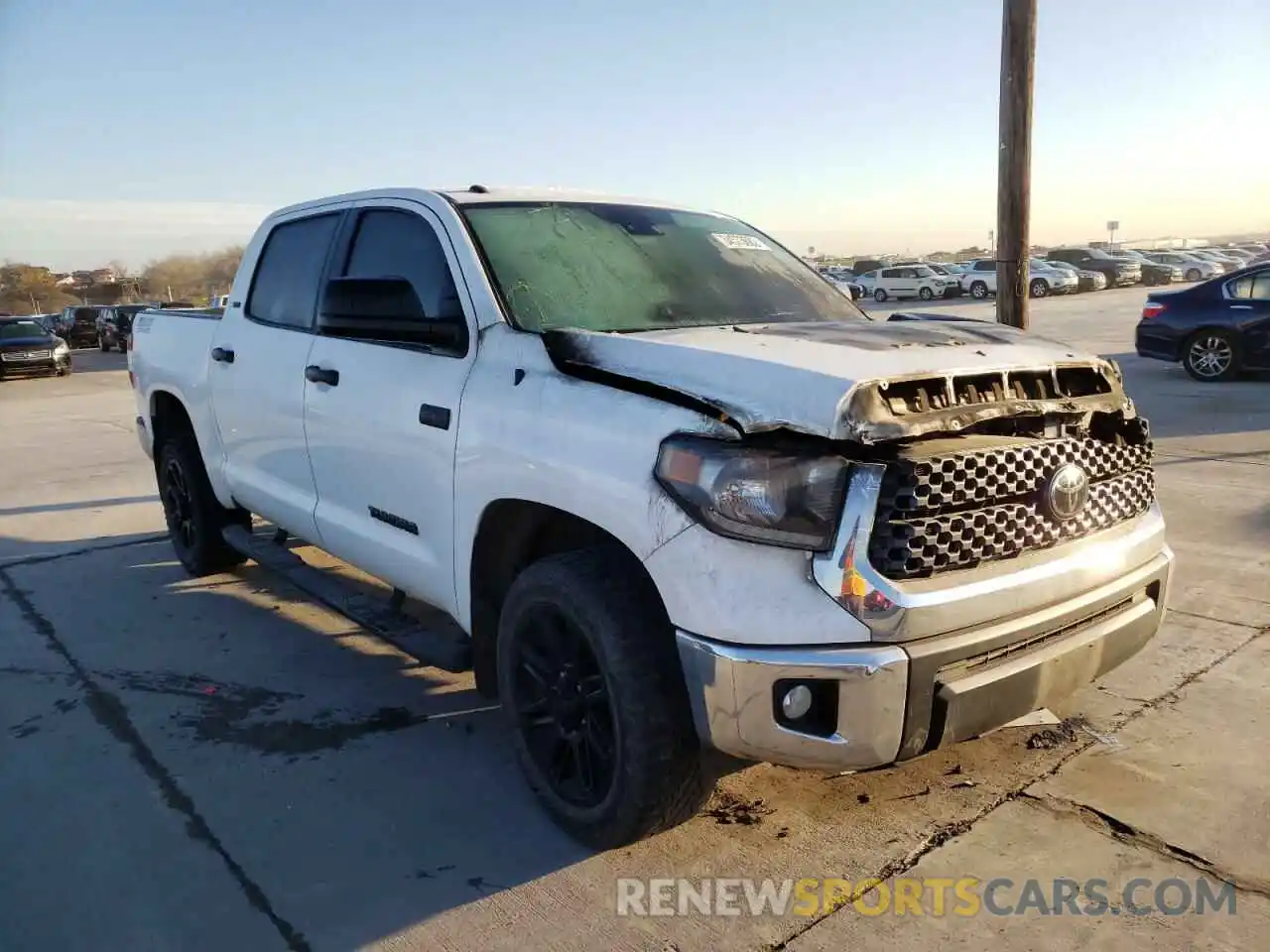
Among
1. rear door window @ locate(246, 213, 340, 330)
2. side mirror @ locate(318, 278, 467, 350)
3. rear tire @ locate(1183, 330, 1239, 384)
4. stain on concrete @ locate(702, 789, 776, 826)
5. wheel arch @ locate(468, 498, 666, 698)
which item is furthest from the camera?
rear tire @ locate(1183, 330, 1239, 384)

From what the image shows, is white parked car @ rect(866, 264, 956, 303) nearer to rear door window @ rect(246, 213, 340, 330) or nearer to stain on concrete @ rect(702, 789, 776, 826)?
rear door window @ rect(246, 213, 340, 330)

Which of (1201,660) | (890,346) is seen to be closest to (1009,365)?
(890,346)

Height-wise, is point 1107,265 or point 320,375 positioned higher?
point 1107,265

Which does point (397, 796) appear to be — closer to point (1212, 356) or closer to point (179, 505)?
point (179, 505)

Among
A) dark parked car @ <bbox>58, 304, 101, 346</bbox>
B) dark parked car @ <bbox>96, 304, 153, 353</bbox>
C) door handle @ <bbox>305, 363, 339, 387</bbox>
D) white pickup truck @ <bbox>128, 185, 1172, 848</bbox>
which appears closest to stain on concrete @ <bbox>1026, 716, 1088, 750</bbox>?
white pickup truck @ <bbox>128, 185, 1172, 848</bbox>

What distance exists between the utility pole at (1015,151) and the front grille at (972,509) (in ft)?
13.1

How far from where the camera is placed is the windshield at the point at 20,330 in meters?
26.3

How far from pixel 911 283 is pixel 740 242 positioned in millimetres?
40043

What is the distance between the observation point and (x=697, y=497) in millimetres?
2492

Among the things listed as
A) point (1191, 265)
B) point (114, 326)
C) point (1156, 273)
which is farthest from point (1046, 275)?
point (114, 326)

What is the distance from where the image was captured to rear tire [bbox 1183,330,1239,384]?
523 inches

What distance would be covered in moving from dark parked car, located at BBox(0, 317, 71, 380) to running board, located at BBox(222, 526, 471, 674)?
80.5 ft

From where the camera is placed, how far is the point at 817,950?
253 centimetres

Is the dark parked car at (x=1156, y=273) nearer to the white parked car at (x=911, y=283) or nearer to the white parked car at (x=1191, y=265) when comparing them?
the white parked car at (x=1191, y=265)
